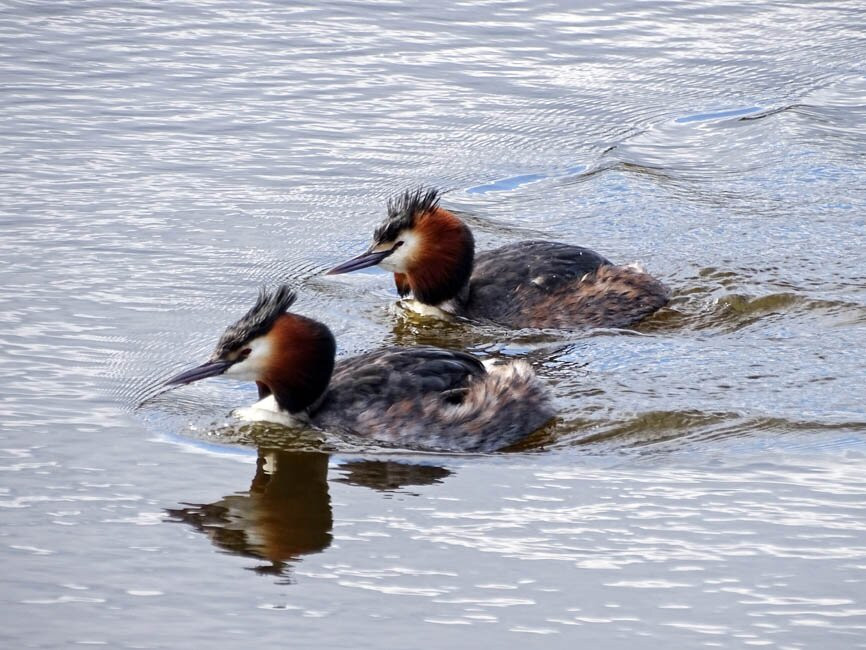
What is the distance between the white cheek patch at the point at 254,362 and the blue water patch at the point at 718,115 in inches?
262

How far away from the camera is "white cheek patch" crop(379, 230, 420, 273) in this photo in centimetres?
1066

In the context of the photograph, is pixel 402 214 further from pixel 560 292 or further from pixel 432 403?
pixel 432 403

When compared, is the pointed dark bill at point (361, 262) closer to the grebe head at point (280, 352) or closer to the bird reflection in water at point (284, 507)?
the grebe head at point (280, 352)

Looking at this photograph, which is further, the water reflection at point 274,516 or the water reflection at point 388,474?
the water reflection at point 388,474

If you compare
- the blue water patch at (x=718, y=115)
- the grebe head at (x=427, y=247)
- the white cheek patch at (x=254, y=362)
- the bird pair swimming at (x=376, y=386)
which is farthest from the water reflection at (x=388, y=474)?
the blue water patch at (x=718, y=115)

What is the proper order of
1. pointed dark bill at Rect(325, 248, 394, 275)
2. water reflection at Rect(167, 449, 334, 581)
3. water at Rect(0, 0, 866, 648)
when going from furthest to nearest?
1. pointed dark bill at Rect(325, 248, 394, 275)
2. water reflection at Rect(167, 449, 334, 581)
3. water at Rect(0, 0, 866, 648)

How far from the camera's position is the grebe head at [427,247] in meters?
10.6

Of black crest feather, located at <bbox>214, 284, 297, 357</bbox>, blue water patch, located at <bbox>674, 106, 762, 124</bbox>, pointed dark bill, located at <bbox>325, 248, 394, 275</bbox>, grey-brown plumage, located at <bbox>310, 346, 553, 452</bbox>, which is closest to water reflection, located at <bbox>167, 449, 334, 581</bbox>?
grey-brown plumage, located at <bbox>310, 346, 553, 452</bbox>

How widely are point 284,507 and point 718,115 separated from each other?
7.89m

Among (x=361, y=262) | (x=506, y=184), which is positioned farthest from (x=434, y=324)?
(x=506, y=184)

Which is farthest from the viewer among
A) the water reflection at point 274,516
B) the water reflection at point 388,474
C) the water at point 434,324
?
the water reflection at point 388,474

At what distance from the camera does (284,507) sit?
293 inches

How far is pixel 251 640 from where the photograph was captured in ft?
19.8

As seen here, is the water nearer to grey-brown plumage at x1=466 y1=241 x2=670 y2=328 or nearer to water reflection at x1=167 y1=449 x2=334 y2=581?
water reflection at x1=167 y1=449 x2=334 y2=581
